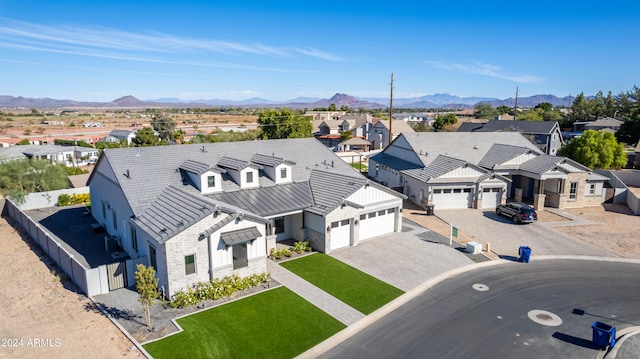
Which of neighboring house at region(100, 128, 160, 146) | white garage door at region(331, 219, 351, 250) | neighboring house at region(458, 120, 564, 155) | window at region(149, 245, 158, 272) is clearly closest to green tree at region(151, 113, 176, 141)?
neighboring house at region(100, 128, 160, 146)

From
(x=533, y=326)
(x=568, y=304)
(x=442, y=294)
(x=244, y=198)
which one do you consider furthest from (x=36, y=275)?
(x=568, y=304)

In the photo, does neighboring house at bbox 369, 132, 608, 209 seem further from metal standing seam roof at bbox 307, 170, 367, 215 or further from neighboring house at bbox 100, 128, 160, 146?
neighboring house at bbox 100, 128, 160, 146

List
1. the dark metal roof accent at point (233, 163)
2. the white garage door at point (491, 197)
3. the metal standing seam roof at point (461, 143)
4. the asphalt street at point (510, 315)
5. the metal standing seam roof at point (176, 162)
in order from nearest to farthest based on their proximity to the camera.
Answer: the asphalt street at point (510, 315)
the metal standing seam roof at point (176, 162)
the dark metal roof accent at point (233, 163)
the white garage door at point (491, 197)
the metal standing seam roof at point (461, 143)

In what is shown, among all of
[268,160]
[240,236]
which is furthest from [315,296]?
[268,160]

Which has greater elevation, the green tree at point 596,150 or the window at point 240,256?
the green tree at point 596,150

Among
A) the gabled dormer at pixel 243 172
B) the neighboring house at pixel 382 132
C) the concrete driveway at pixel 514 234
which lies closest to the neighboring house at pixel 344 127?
the neighboring house at pixel 382 132

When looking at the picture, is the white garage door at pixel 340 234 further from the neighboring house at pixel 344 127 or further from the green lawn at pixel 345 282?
→ the neighboring house at pixel 344 127
